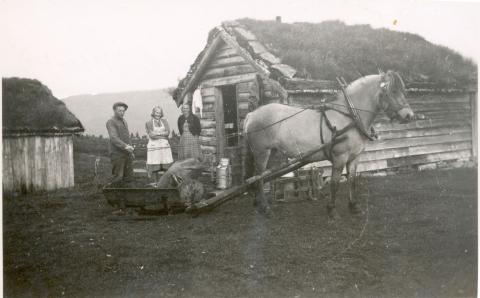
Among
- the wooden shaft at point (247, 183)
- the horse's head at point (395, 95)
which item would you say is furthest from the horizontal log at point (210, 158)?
the horse's head at point (395, 95)

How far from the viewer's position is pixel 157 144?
245 inches

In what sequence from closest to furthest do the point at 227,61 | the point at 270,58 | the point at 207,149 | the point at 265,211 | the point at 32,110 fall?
the point at 32,110
the point at 265,211
the point at 270,58
the point at 227,61
the point at 207,149

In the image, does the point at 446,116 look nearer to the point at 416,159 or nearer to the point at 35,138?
the point at 416,159

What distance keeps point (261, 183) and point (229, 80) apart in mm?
2428

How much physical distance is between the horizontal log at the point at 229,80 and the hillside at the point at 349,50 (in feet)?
2.04

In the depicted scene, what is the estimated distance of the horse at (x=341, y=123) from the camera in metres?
5.64

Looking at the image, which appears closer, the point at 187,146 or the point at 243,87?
the point at 187,146

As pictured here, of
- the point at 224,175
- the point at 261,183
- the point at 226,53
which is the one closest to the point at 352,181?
the point at 261,183

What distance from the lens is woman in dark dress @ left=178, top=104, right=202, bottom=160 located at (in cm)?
706

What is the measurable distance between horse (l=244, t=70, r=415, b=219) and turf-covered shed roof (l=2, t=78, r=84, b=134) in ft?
9.02

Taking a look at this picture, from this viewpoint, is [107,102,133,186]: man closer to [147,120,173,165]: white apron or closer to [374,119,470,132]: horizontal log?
[147,120,173,165]: white apron

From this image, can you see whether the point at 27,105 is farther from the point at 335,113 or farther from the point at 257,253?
the point at 335,113

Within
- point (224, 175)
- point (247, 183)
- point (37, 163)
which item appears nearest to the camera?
point (37, 163)

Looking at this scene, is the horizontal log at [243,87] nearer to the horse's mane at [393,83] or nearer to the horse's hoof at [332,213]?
the horse's mane at [393,83]
